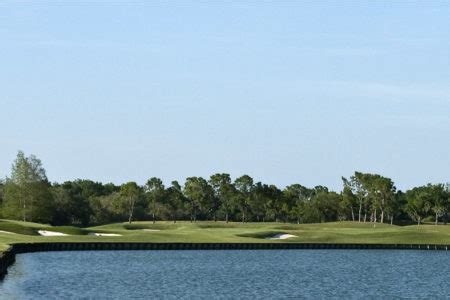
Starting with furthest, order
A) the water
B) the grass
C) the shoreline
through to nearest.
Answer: the grass → the shoreline → the water

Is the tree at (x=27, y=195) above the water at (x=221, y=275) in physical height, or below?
above

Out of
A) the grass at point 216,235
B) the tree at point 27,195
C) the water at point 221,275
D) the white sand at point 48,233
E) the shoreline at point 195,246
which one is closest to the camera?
the water at point 221,275

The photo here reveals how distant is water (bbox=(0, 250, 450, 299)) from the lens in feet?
226

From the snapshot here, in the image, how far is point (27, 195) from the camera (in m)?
162

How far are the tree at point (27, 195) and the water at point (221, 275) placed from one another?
148 feet

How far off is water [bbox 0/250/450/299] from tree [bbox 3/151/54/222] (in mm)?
45219

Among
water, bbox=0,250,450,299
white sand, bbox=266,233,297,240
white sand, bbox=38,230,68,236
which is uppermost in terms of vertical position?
white sand, bbox=266,233,297,240

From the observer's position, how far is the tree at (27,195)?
161 meters

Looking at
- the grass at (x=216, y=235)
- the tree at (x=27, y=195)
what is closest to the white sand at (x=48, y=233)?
the grass at (x=216, y=235)

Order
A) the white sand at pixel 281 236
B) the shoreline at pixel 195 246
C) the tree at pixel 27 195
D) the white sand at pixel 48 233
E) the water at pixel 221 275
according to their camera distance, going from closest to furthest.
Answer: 1. the water at pixel 221 275
2. the shoreline at pixel 195 246
3. the white sand at pixel 48 233
4. the white sand at pixel 281 236
5. the tree at pixel 27 195

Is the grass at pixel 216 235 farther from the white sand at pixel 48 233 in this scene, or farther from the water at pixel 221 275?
the water at pixel 221 275

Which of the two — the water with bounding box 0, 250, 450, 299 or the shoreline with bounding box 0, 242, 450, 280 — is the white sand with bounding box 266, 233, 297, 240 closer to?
the shoreline with bounding box 0, 242, 450, 280

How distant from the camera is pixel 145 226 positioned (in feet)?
550

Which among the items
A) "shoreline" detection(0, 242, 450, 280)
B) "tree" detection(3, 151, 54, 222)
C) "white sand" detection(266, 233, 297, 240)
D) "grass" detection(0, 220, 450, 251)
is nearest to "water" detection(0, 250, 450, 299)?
"shoreline" detection(0, 242, 450, 280)
